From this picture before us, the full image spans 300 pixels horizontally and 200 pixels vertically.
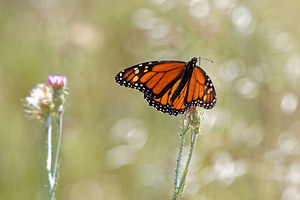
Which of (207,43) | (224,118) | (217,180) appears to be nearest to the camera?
(217,180)

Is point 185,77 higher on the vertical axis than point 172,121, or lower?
lower

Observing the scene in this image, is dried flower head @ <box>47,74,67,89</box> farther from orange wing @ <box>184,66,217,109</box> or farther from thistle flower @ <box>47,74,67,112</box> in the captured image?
orange wing @ <box>184,66,217,109</box>

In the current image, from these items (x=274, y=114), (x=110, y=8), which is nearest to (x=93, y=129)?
(x=274, y=114)

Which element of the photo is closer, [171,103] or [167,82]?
[171,103]

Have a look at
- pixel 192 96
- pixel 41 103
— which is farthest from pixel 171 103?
pixel 41 103

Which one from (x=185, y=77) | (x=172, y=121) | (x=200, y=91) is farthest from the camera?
(x=172, y=121)

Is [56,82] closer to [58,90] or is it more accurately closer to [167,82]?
[58,90]

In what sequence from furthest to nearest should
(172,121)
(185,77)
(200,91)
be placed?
1. (172,121)
2. (185,77)
3. (200,91)

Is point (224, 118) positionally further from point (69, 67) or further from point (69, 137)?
point (69, 67)
